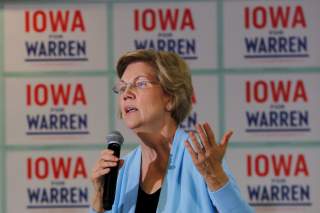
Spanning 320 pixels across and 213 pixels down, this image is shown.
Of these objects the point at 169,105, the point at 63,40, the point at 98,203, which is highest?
the point at 63,40

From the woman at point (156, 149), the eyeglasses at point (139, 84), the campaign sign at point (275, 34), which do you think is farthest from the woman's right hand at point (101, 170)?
the campaign sign at point (275, 34)

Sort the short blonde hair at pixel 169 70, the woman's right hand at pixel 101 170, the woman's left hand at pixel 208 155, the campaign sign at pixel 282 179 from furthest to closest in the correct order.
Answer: the campaign sign at pixel 282 179
the short blonde hair at pixel 169 70
the woman's right hand at pixel 101 170
the woman's left hand at pixel 208 155

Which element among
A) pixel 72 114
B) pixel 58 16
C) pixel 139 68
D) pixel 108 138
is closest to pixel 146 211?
pixel 108 138

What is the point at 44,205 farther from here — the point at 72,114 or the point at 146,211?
the point at 146,211

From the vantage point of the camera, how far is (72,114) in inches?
97.7

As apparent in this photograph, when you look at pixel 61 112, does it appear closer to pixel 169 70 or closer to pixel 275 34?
pixel 275 34

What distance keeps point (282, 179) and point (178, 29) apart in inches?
31.3

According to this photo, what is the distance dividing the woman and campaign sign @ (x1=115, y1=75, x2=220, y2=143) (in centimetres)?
104

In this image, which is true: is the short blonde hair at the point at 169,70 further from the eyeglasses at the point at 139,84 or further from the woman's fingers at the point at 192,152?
the woman's fingers at the point at 192,152

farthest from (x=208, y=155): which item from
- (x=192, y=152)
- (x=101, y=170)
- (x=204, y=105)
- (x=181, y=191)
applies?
(x=204, y=105)

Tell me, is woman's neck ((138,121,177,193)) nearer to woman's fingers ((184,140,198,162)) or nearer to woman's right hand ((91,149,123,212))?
woman's right hand ((91,149,123,212))

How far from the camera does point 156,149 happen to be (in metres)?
1.37

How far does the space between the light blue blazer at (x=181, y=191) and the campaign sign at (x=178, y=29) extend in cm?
114

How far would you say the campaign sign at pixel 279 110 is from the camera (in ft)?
7.94
